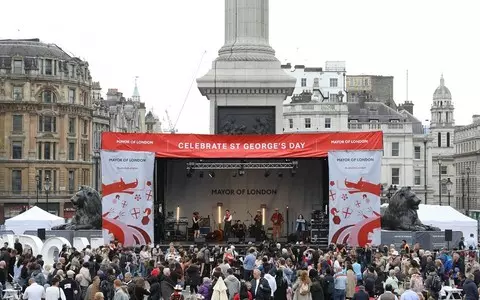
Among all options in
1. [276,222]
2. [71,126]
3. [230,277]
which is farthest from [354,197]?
[71,126]

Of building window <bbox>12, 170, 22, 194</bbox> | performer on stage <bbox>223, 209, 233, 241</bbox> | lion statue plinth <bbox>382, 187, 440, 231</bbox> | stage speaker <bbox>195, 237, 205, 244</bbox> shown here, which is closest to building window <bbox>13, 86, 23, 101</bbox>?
building window <bbox>12, 170, 22, 194</bbox>

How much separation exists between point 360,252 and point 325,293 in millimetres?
9029

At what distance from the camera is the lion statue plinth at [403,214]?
43.3 metres

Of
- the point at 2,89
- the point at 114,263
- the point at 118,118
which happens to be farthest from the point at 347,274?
the point at 118,118

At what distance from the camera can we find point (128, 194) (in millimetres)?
39750

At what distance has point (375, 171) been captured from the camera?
3981 centimetres

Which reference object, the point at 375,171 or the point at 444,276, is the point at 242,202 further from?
the point at 444,276

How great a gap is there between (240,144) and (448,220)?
38.2ft

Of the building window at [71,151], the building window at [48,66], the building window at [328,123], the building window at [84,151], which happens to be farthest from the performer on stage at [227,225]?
the building window at [328,123]

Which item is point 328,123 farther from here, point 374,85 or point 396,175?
point 374,85

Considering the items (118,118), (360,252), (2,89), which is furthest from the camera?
(118,118)

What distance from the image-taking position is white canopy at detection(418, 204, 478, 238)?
151 ft

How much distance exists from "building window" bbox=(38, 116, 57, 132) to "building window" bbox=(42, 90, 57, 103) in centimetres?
153

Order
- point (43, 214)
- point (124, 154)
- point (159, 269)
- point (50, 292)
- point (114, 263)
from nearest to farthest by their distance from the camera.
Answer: point (50, 292), point (159, 269), point (114, 263), point (124, 154), point (43, 214)
